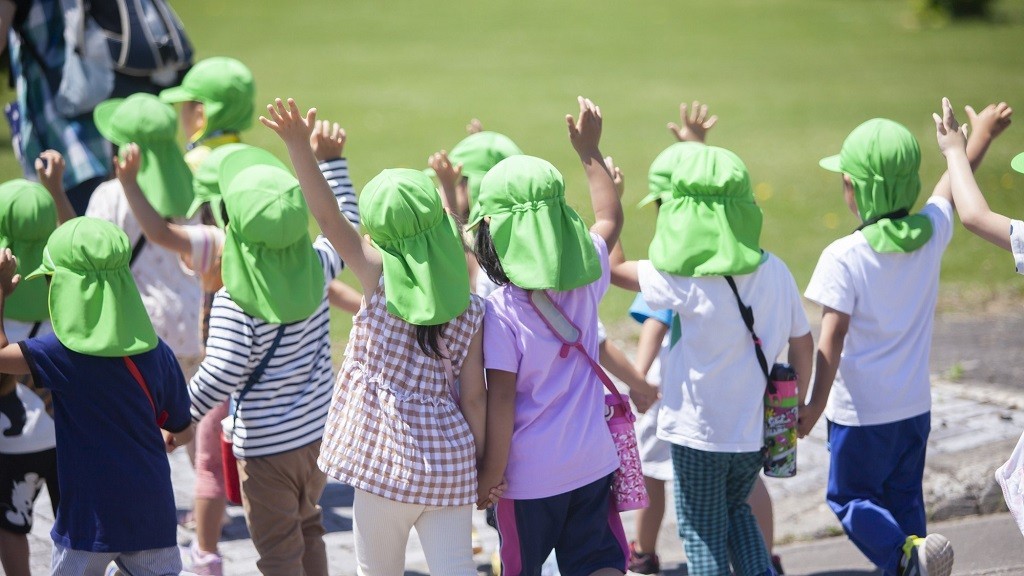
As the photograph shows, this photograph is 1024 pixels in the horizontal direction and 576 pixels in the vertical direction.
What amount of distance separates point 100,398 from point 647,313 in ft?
6.55

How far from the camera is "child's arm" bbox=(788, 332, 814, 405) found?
4039mm

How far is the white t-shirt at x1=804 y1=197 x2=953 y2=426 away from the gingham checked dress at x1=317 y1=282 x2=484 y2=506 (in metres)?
1.41

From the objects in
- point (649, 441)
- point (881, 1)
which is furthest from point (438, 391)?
point (881, 1)

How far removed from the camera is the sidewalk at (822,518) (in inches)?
181

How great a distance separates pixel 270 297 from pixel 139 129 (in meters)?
1.69

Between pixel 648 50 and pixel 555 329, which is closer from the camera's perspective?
pixel 555 329

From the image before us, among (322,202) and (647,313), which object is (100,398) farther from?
(647,313)

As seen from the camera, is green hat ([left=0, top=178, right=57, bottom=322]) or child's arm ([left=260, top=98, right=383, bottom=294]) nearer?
child's arm ([left=260, top=98, right=383, bottom=294])

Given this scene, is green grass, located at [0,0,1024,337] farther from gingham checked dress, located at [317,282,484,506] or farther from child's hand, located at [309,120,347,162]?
gingham checked dress, located at [317,282,484,506]

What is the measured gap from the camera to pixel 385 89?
20359 mm

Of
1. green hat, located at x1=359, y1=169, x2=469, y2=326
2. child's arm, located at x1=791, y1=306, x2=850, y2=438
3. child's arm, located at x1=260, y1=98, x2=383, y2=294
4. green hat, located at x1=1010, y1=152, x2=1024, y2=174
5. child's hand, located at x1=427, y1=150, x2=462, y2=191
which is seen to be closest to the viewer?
green hat, located at x1=359, y1=169, x2=469, y2=326

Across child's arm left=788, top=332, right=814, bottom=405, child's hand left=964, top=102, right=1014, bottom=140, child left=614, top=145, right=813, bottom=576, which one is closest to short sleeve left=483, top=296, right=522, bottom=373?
child left=614, top=145, right=813, bottom=576

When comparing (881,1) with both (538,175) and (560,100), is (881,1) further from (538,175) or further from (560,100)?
(538,175)

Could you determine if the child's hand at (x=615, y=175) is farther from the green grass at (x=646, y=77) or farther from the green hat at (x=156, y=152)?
the green grass at (x=646, y=77)
